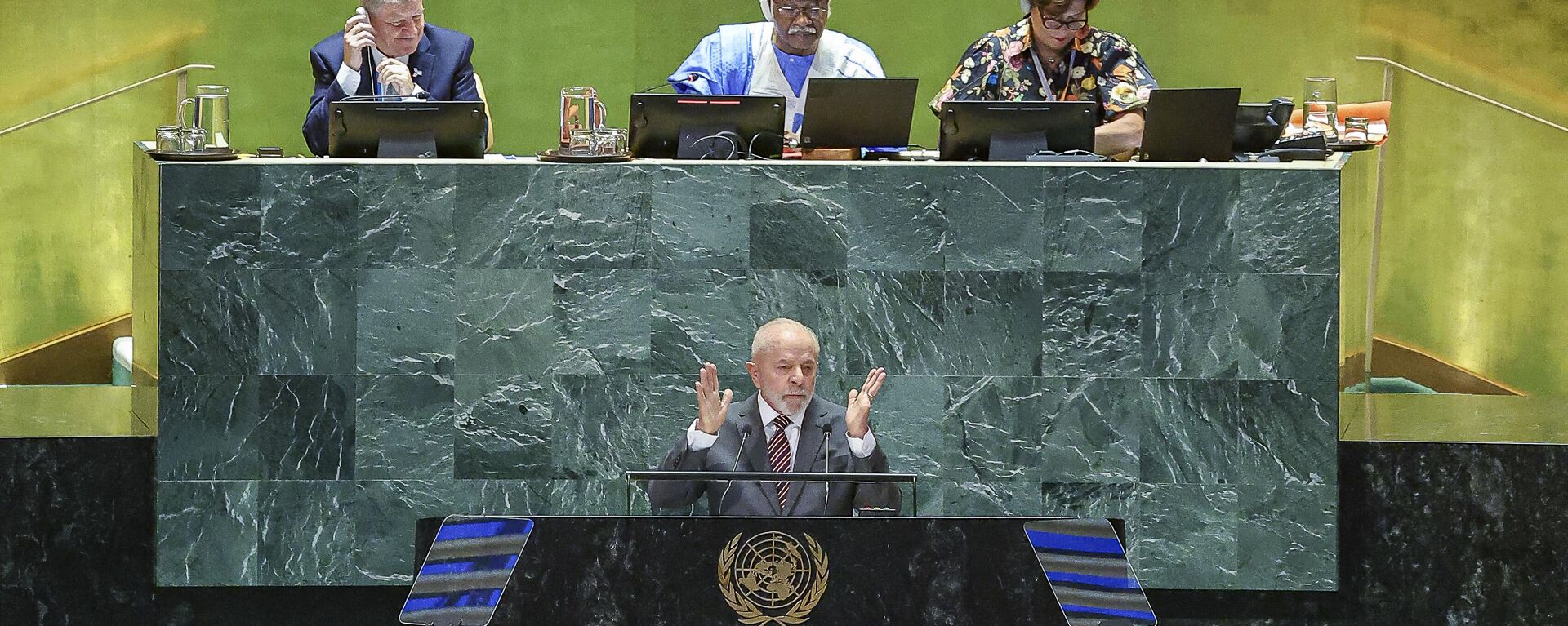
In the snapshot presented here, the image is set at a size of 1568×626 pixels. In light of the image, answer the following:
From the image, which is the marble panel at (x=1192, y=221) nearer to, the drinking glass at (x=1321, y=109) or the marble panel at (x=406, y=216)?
the drinking glass at (x=1321, y=109)

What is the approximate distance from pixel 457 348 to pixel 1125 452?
168 cm

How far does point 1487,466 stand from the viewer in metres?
4.02

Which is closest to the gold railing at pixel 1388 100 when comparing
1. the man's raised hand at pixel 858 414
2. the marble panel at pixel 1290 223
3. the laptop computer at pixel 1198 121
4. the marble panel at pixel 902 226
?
the laptop computer at pixel 1198 121

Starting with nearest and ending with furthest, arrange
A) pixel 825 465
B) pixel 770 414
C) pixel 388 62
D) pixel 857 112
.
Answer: pixel 825 465 → pixel 770 414 → pixel 857 112 → pixel 388 62

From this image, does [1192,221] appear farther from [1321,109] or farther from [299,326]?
[299,326]

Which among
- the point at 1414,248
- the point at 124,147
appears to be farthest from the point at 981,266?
the point at 124,147

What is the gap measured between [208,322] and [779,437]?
1504mm

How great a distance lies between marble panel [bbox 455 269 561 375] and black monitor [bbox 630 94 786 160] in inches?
19.4

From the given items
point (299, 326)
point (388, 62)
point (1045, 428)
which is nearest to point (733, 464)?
point (1045, 428)

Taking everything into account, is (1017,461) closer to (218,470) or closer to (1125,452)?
(1125,452)

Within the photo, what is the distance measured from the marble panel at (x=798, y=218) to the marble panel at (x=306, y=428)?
1.09 meters

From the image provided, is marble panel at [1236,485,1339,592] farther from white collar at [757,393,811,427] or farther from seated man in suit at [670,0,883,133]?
seated man in suit at [670,0,883,133]

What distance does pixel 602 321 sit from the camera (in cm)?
399

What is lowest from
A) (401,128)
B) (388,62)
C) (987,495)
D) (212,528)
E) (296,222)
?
(212,528)
